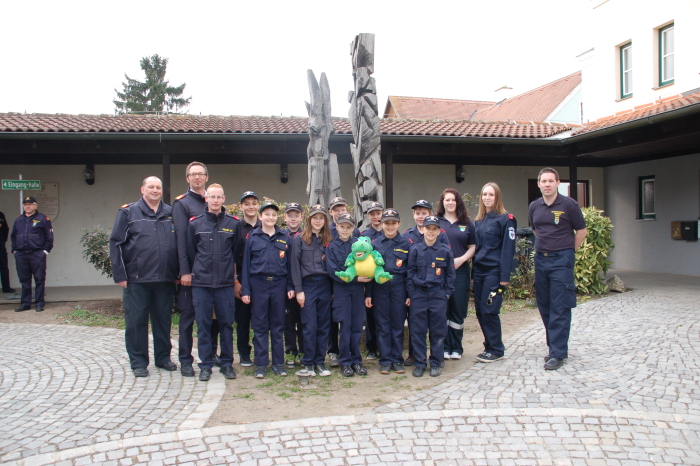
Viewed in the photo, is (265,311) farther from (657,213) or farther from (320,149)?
(657,213)

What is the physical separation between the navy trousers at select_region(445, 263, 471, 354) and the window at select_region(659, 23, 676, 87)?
34.6 feet

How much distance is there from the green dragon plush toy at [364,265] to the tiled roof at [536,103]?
2020cm

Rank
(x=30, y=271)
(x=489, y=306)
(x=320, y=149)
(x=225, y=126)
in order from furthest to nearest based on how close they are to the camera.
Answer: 1. (x=225, y=126)
2. (x=30, y=271)
3. (x=320, y=149)
4. (x=489, y=306)

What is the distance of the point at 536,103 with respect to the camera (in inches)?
1000

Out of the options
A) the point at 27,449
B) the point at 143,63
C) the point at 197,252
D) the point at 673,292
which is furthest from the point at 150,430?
the point at 143,63

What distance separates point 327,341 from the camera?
519cm

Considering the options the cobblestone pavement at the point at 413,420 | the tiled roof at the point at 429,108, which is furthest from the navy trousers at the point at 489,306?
the tiled roof at the point at 429,108

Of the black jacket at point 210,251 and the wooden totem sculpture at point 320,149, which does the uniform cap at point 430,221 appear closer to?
the black jacket at point 210,251

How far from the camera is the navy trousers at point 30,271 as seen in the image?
8695mm

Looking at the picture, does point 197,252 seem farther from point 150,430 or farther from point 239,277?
point 150,430

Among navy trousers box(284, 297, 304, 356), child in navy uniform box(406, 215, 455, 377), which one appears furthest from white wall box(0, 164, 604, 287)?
child in navy uniform box(406, 215, 455, 377)

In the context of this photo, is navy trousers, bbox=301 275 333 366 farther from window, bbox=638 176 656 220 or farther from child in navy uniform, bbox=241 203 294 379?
window, bbox=638 176 656 220

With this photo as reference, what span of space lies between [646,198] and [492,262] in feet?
34.8

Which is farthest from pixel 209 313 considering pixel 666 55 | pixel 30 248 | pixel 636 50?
pixel 636 50
